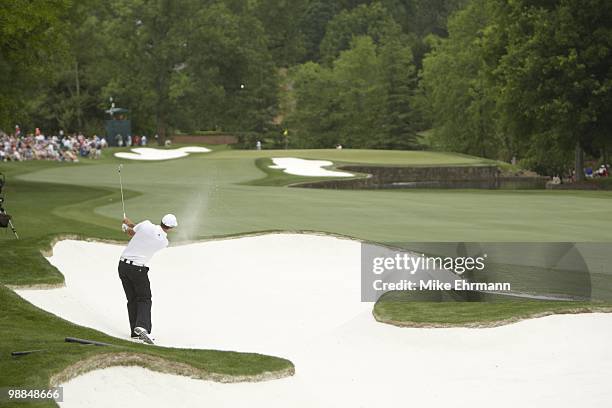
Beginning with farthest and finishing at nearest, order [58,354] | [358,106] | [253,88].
A: [253,88] → [358,106] → [58,354]

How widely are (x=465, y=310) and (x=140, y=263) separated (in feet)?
17.5

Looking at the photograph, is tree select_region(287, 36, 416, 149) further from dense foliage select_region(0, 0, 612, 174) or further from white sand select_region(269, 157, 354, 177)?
white sand select_region(269, 157, 354, 177)

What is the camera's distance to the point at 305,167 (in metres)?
63.5

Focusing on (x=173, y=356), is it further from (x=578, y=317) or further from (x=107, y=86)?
(x=107, y=86)

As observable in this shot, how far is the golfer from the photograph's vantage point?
15758 mm

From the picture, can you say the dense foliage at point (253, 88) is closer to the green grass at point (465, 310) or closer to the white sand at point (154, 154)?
the white sand at point (154, 154)

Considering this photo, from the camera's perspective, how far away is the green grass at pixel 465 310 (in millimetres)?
16172

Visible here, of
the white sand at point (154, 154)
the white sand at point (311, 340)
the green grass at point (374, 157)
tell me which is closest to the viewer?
the white sand at point (311, 340)

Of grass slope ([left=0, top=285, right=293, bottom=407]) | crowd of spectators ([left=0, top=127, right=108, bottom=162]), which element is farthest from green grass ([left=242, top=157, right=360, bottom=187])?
grass slope ([left=0, top=285, right=293, bottom=407])

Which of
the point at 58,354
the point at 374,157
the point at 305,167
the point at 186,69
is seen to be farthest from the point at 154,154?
the point at 58,354

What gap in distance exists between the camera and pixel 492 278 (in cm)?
2038

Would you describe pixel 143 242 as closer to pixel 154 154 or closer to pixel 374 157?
pixel 374 157

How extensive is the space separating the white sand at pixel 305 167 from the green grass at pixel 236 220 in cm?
333

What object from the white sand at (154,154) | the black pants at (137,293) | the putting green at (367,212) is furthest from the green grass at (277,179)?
the black pants at (137,293)
